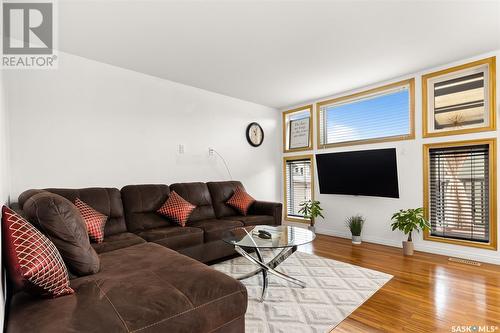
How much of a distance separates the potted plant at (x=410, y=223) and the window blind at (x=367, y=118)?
1.21 metres

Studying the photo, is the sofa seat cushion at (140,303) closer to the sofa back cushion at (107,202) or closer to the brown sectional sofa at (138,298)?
the brown sectional sofa at (138,298)

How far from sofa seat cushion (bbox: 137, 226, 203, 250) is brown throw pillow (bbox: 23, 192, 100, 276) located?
3.45 feet

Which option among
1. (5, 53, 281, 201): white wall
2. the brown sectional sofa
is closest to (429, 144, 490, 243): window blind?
(5, 53, 281, 201): white wall

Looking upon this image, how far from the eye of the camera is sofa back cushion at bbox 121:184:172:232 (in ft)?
9.95

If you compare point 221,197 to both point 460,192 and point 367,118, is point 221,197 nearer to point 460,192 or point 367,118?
point 367,118

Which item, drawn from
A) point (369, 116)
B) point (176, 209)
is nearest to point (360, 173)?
point (369, 116)

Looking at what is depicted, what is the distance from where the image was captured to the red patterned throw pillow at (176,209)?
319 centimetres

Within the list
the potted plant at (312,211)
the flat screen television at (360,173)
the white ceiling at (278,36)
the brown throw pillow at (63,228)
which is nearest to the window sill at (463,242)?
the flat screen television at (360,173)

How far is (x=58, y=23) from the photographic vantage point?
2402mm

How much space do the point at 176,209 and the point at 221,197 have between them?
0.92 metres

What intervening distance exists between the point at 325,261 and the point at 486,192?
2.21 m

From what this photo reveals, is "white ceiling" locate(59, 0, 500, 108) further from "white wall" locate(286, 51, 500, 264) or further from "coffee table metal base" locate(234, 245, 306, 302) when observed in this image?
"coffee table metal base" locate(234, 245, 306, 302)

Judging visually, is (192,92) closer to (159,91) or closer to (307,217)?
(159,91)

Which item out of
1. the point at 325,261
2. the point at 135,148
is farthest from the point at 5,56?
the point at 325,261
